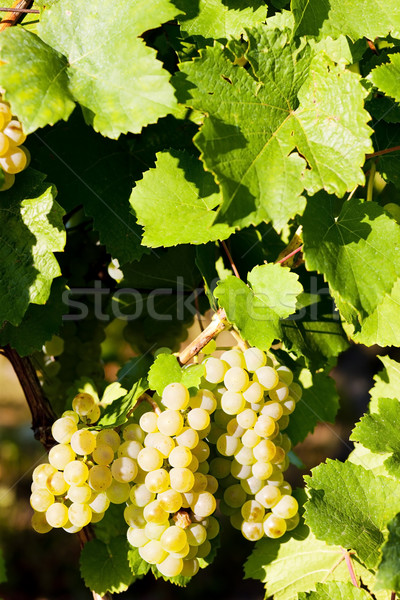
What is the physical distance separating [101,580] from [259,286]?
617mm

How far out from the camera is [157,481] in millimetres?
798

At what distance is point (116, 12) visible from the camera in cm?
73

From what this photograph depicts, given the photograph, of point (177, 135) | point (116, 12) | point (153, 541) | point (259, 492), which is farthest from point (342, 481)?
point (116, 12)

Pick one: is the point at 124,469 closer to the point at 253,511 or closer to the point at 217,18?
the point at 253,511

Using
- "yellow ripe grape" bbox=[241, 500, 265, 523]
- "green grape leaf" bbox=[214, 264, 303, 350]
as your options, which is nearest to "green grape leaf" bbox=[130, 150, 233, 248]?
"green grape leaf" bbox=[214, 264, 303, 350]

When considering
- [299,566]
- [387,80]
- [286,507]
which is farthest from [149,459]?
[387,80]

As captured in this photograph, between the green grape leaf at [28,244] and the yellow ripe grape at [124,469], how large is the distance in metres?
0.24

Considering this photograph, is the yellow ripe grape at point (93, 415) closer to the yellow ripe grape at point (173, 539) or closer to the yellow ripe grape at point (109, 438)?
the yellow ripe grape at point (109, 438)

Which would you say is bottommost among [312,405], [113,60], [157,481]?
[312,405]

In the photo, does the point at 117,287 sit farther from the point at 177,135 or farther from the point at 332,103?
the point at 332,103

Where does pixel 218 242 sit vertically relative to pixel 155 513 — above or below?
above

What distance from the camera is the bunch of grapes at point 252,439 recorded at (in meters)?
0.85

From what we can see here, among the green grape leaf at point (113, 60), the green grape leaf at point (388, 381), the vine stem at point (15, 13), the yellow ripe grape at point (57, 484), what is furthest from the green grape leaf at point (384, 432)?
the vine stem at point (15, 13)

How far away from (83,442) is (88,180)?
1.38ft
